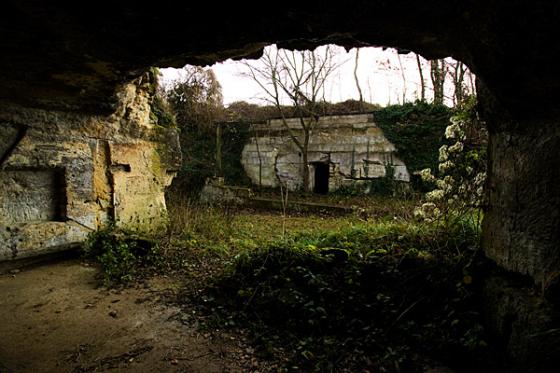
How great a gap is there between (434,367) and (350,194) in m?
10.8

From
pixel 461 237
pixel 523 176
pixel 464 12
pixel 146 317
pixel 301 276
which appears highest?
pixel 464 12

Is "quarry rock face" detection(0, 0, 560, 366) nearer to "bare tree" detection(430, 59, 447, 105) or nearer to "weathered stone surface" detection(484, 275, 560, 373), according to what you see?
"weathered stone surface" detection(484, 275, 560, 373)

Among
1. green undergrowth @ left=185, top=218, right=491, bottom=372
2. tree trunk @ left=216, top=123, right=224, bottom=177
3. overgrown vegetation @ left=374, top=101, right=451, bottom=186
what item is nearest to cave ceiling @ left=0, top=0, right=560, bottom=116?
green undergrowth @ left=185, top=218, right=491, bottom=372

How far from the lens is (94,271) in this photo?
4.27 metres

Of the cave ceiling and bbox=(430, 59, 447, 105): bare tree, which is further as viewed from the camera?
bbox=(430, 59, 447, 105): bare tree

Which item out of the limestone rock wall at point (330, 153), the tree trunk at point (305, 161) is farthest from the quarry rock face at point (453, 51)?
the limestone rock wall at point (330, 153)

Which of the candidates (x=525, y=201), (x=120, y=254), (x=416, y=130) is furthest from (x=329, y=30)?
(x=416, y=130)

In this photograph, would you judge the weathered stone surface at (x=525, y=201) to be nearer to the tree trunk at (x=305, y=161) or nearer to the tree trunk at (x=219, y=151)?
the tree trunk at (x=305, y=161)

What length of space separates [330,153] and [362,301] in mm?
11015

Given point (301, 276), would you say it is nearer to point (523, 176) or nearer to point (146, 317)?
point (146, 317)

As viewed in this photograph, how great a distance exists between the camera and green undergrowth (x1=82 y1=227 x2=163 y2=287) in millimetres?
4082

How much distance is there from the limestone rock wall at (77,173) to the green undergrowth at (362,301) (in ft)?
8.46

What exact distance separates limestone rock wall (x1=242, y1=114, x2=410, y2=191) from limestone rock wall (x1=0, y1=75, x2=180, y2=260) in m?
8.37

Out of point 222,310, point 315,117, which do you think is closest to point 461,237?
point 222,310
